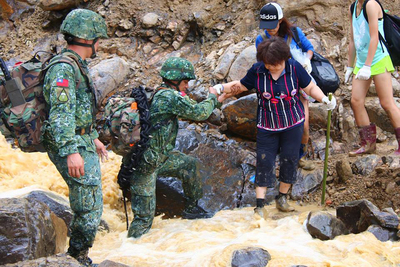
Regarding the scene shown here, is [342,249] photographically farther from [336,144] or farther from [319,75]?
[336,144]

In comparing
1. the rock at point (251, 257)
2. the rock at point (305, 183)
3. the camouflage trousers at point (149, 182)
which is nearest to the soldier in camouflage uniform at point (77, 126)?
the camouflage trousers at point (149, 182)

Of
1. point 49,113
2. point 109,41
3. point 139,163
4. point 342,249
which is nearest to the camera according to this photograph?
point 49,113

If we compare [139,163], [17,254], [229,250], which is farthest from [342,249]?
[17,254]

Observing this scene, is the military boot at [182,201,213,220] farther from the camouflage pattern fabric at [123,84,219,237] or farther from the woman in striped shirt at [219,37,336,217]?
the woman in striped shirt at [219,37,336,217]

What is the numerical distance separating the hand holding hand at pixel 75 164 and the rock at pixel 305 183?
337cm

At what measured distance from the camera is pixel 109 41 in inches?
386

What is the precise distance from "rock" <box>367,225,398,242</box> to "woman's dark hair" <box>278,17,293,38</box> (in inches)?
102

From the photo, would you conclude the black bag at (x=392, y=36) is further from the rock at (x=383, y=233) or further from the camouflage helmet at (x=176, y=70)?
the camouflage helmet at (x=176, y=70)

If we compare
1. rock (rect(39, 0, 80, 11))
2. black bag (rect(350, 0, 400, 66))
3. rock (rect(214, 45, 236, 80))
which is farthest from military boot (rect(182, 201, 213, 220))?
rock (rect(39, 0, 80, 11))

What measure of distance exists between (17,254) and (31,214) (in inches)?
17.9

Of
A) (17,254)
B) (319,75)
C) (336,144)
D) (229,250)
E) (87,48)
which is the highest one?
(87,48)

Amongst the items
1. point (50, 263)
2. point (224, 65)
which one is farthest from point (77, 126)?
point (224, 65)

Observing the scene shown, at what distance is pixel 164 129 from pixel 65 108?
1360mm

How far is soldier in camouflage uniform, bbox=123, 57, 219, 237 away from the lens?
169 inches
